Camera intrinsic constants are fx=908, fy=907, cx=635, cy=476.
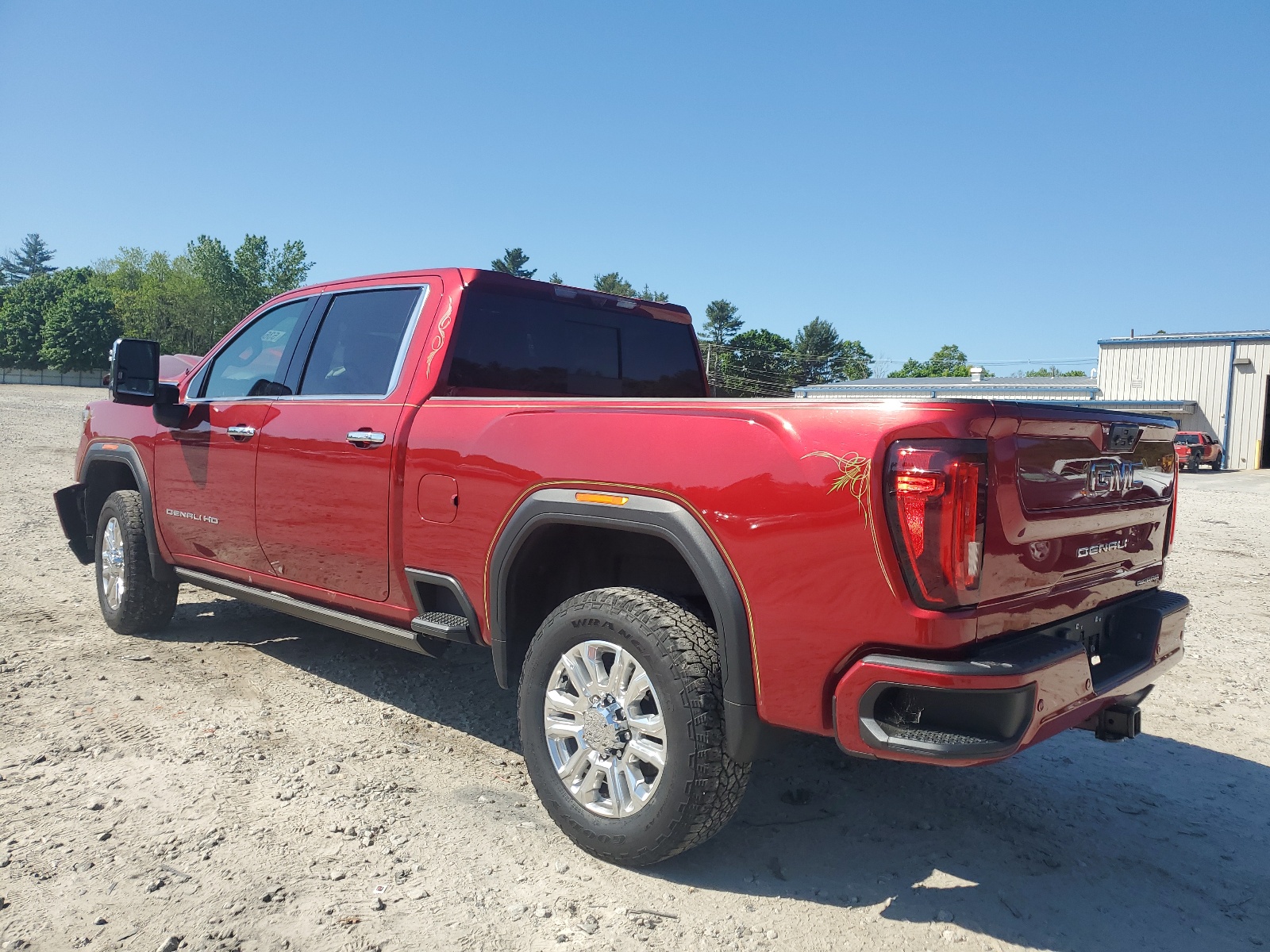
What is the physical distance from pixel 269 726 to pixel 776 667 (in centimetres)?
265

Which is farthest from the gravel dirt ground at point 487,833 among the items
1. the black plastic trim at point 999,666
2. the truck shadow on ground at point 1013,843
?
the black plastic trim at point 999,666

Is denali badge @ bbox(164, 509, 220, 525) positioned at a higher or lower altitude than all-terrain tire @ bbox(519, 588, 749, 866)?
higher

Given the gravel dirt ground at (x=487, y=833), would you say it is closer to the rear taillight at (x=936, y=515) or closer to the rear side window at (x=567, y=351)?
the rear taillight at (x=936, y=515)

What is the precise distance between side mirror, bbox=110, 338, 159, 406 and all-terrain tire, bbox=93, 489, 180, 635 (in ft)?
2.73

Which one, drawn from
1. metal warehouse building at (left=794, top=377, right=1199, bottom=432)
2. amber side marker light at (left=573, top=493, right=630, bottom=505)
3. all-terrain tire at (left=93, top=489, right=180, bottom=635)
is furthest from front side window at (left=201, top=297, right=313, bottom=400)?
metal warehouse building at (left=794, top=377, right=1199, bottom=432)

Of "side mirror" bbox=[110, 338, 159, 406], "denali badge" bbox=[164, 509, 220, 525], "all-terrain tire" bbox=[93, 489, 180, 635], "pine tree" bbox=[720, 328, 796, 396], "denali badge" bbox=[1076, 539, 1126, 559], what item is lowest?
"all-terrain tire" bbox=[93, 489, 180, 635]

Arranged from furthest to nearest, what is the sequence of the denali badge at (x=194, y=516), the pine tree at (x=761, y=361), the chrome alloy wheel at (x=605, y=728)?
the pine tree at (x=761, y=361)
the denali badge at (x=194, y=516)
the chrome alloy wheel at (x=605, y=728)

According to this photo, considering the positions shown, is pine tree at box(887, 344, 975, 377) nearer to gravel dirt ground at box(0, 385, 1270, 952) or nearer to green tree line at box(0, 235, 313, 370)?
green tree line at box(0, 235, 313, 370)

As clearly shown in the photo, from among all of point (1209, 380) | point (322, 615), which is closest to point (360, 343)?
point (322, 615)

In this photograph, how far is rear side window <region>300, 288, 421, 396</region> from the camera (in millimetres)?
4008

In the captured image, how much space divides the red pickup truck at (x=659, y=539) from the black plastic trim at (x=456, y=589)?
0.01m

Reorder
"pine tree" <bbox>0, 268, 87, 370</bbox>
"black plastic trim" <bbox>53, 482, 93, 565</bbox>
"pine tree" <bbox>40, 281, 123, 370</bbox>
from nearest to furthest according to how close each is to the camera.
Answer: "black plastic trim" <bbox>53, 482, 93, 565</bbox> < "pine tree" <bbox>40, 281, 123, 370</bbox> < "pine tree" <bbox>0, 268, 87, 370</bbox>

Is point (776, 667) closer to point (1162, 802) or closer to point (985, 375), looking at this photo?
point (1162, 802)

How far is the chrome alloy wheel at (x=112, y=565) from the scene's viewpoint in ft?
18.2
